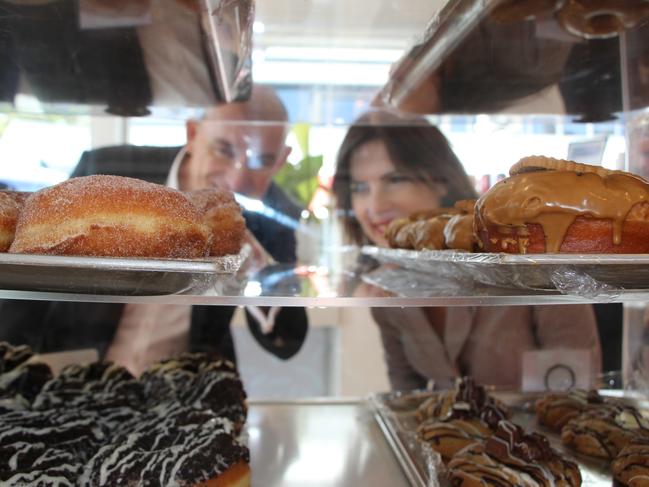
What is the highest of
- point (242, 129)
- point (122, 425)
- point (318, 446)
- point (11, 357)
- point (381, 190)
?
point (242, 129)

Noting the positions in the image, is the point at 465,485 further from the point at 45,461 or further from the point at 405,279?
the point at 45,461

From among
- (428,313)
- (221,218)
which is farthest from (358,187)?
(221,218)

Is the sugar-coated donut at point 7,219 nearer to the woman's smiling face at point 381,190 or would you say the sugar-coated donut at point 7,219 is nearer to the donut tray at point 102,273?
the donut tray at point 102,273

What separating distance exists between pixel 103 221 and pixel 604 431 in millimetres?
1440

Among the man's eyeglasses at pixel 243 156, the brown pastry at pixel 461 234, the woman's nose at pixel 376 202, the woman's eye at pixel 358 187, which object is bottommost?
the brown pastry at pixel 461 234

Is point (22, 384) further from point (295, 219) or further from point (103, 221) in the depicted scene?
point (295, 219)

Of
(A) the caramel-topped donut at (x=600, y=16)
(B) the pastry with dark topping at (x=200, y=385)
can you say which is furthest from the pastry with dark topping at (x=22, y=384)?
(A) the caramel-topped donut at (x=600, y=16)

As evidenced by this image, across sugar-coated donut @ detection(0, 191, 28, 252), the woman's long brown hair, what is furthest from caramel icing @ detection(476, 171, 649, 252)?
the woman's long brown hair

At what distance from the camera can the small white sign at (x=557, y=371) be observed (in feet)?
7.34

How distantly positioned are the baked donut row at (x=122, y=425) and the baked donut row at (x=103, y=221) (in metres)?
0.45

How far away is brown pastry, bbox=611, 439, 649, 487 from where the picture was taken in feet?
4.52

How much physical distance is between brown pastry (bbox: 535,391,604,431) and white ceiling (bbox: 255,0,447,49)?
122cm

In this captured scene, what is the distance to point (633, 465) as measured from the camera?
142cm

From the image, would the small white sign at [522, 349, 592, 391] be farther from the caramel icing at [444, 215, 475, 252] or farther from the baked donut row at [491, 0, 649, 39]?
the baked donut row at [491, 0, 649, 39]
